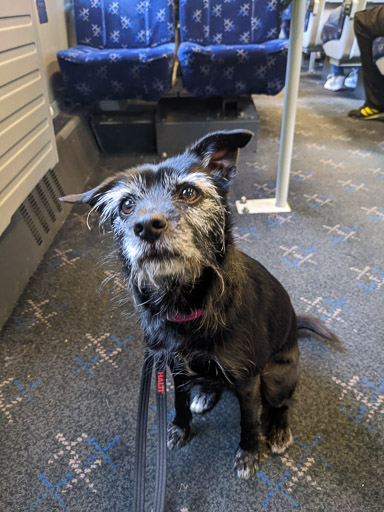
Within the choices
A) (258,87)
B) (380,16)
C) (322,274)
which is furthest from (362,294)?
(380,16)

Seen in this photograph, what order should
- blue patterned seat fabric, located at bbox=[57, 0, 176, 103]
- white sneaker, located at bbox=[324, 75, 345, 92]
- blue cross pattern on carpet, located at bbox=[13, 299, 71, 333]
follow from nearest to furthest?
blue cross pattern on carpet, located at bbox=[13, 299, 71, 333] < blue patterned seat fabric, located at bbox=[57, 0, 176, 103] < white sneaker, located at bbox=[324, 75, 345, 92]

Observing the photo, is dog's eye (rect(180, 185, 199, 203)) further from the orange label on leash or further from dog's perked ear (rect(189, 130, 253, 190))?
the orange label on leash

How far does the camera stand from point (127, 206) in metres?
0.93

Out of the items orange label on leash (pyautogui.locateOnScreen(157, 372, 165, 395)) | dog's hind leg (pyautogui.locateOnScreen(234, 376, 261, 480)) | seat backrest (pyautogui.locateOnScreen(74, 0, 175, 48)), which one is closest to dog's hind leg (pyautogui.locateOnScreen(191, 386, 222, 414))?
dog's hind leg (pyautogui.locateOnScreen(234, 376, 261, 480))

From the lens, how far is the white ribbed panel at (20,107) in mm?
1499

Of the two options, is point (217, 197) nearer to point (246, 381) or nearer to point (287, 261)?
point (246, 381)

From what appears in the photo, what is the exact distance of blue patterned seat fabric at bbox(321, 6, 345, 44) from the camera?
4.08 metres

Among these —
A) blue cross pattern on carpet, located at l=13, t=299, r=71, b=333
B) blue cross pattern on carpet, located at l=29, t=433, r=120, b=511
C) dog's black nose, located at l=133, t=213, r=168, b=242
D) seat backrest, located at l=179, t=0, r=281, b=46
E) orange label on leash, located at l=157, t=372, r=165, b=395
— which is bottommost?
blue cross pattern on carpet, located at l=29, t=433, r=120, b=511

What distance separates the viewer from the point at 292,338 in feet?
3.88

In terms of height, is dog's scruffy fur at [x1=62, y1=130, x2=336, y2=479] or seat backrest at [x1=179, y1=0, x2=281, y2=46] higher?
seat backrest at [x1=179, y1=0, x2=281, y2=46]

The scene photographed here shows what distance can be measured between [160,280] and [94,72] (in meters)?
2.27

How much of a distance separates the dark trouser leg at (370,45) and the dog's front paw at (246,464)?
3622 mm

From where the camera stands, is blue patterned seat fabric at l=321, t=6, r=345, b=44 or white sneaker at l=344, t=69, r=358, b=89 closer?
blue patterned seat fabric at l=321, t=6, r=345, b=44

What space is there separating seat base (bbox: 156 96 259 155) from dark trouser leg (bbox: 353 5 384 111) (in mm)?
1216
